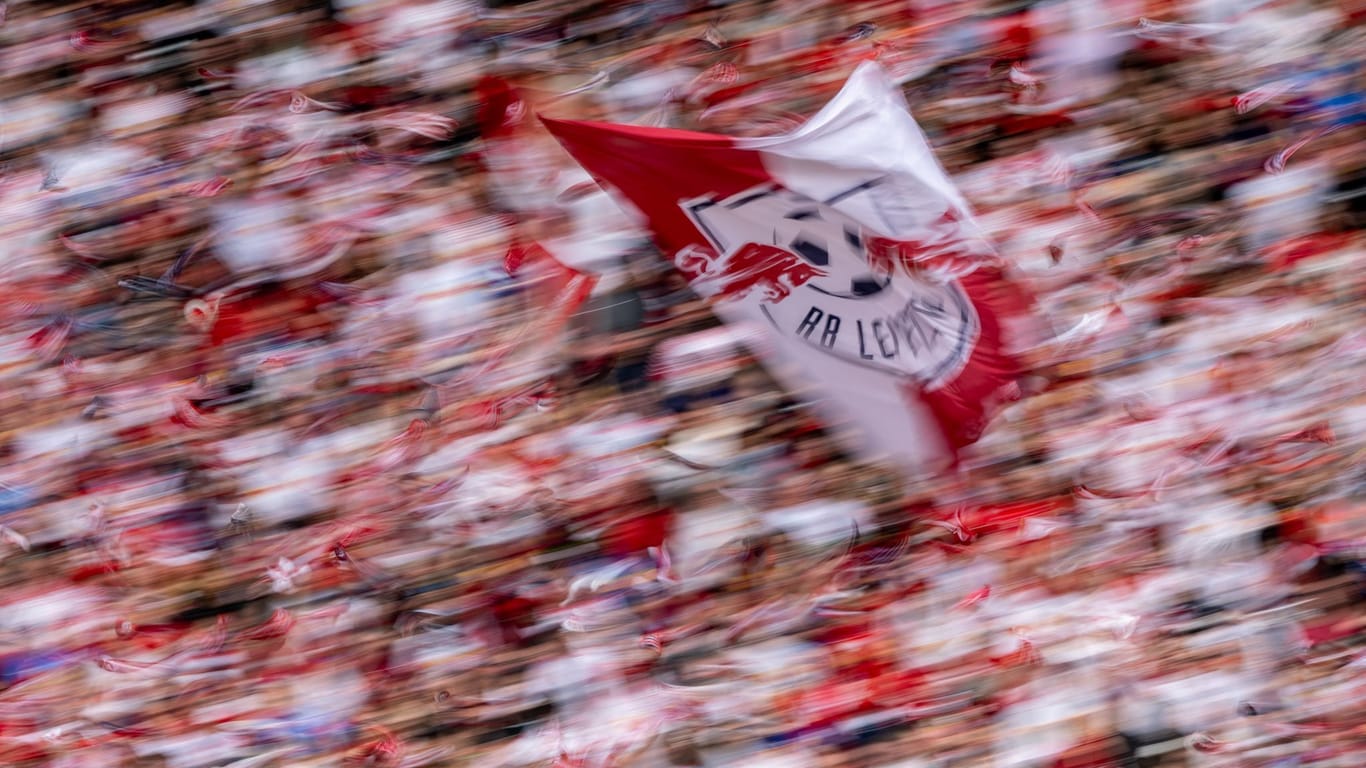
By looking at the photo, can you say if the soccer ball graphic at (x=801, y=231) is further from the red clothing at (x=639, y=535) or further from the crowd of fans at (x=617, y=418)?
the red clothing at (x=639, y=535)

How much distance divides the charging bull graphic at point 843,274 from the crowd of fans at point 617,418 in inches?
8.4

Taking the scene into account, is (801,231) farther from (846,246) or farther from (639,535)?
(639,535)

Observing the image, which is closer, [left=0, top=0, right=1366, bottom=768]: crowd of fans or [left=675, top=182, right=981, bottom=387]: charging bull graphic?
[left=675, top=182, right=981, bottom=387]: charging bull graphic

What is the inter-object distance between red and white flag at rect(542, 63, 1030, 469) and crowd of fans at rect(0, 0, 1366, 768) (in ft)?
0.63

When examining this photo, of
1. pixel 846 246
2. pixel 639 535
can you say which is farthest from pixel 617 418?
pixel 846 246

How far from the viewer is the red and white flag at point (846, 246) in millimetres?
1587

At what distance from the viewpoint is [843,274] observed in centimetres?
162

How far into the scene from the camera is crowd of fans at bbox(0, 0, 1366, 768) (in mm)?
1825

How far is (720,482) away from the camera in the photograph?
1.86 metres

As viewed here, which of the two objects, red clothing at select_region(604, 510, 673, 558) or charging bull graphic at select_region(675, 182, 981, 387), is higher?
charging bull graphic at select_region(675, 182, 981, 387)

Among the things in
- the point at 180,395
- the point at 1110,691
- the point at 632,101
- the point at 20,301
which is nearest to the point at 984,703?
the point at 1110,691

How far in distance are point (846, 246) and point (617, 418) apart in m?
0.45

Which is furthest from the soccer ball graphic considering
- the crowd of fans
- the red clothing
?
the red clothing

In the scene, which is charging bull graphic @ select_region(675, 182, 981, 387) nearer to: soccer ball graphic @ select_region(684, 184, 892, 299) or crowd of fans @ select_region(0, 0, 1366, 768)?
soccer ball graphic @ select_region(684, 184, 892, 299)
